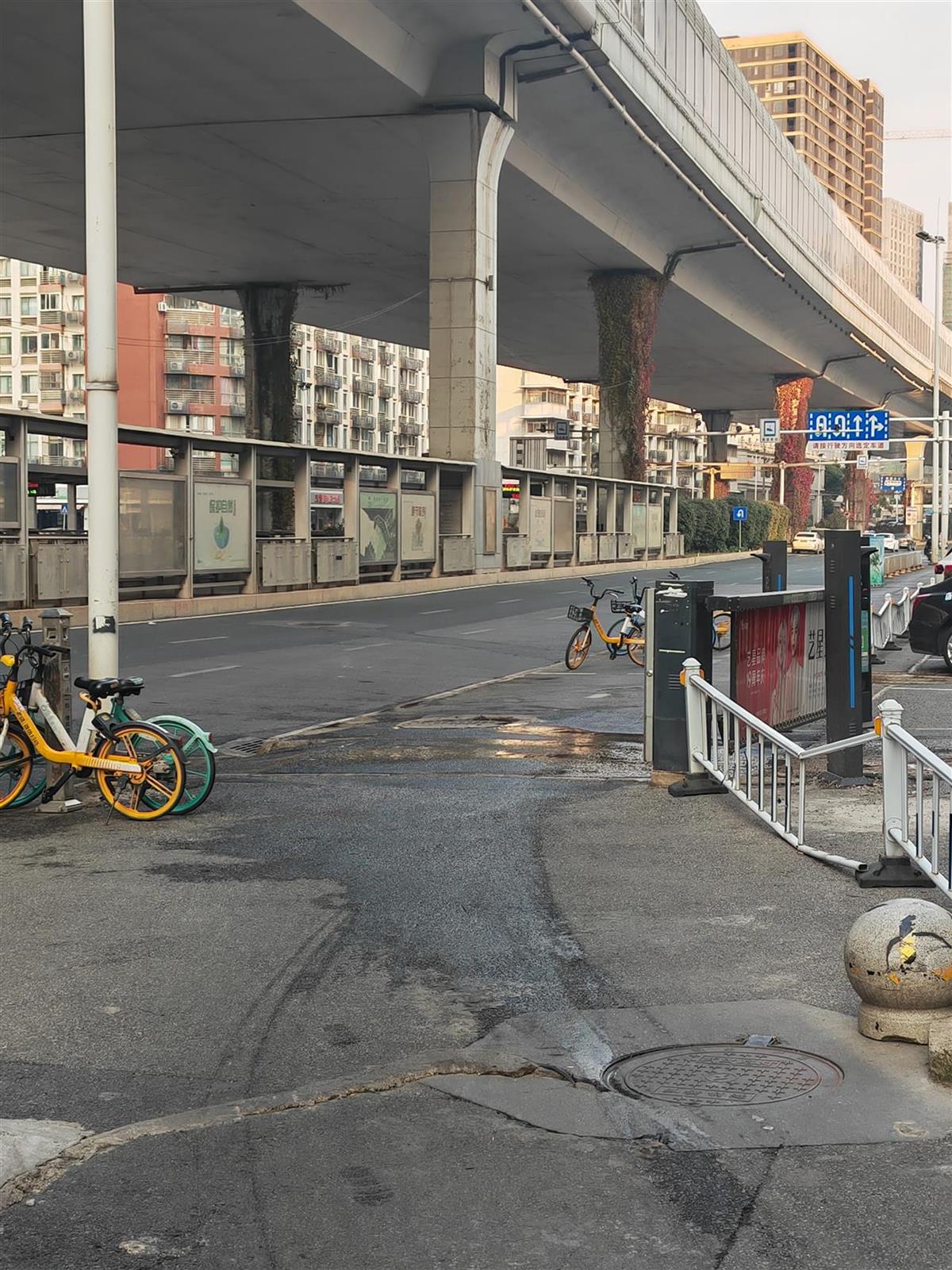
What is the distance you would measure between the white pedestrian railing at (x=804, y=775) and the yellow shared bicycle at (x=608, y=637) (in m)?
7.81

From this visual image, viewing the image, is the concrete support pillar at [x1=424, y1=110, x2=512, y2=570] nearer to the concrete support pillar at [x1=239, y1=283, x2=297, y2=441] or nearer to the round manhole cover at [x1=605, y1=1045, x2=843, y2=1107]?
the concrete support pillar at [x1=239, y1=283, x2=297, y2=441]

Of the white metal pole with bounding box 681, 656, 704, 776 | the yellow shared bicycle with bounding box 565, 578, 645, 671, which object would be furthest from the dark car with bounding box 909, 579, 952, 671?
the white metal pole with bounding box 681, 656, 704, 776

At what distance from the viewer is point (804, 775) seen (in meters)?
9.98

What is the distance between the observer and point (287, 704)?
16.9 meters

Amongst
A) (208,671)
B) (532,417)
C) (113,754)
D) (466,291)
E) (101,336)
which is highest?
(532,417)

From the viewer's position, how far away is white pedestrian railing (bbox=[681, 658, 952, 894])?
7.61m

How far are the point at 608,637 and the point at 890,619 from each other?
19.8ft

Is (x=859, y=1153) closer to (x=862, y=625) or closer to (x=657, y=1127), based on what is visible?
(x=657, y=1127)

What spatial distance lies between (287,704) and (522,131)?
30208 millimetres

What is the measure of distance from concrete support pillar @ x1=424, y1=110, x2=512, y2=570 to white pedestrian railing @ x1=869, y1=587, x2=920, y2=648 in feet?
57.3

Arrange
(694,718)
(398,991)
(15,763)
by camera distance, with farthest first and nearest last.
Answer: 1. (694,718)
2. (15,763)
3. (398,991)

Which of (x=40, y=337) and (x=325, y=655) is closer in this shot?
(x=325, y=655)

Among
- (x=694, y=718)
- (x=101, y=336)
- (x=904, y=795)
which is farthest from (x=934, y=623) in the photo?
(x=904, y=795)

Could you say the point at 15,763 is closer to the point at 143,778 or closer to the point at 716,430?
the point at 143,778
